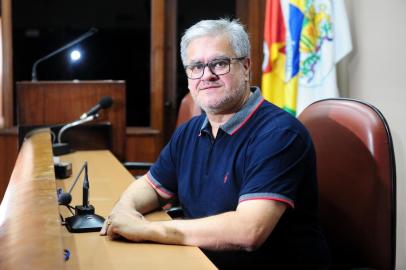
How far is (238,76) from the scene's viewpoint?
158cm

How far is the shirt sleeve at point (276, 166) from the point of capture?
1.34 m

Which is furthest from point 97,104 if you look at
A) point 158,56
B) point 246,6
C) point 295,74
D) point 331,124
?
point 331,124

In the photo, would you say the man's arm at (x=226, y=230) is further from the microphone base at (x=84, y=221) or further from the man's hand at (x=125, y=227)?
the microphone base at (x=84, y=221)

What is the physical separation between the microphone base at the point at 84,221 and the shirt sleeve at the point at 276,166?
43cm

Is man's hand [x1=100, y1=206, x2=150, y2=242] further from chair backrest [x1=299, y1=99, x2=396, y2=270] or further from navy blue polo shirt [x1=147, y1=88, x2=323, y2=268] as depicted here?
chair backrest [x1=299, y1=99, x2=396, y2=270]

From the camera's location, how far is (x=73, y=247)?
51.3 inches

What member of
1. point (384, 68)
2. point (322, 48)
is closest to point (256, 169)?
point (384, 68)

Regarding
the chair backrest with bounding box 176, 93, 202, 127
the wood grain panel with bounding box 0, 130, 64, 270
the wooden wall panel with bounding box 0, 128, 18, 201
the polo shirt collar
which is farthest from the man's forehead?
the wooden wall panel with bounding box 0, 128, 18, 201

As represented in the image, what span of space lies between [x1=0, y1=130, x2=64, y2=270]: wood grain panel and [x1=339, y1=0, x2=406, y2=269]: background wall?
148cm

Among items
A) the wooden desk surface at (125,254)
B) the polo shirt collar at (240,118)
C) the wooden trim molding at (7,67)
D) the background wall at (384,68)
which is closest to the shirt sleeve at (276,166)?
the polo shirt collar at (240,118)

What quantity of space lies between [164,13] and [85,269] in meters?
2.69

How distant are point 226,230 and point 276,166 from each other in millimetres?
216

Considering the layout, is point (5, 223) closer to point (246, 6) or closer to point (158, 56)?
point (158, 56)

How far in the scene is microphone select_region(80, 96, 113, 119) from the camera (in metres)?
2.79
